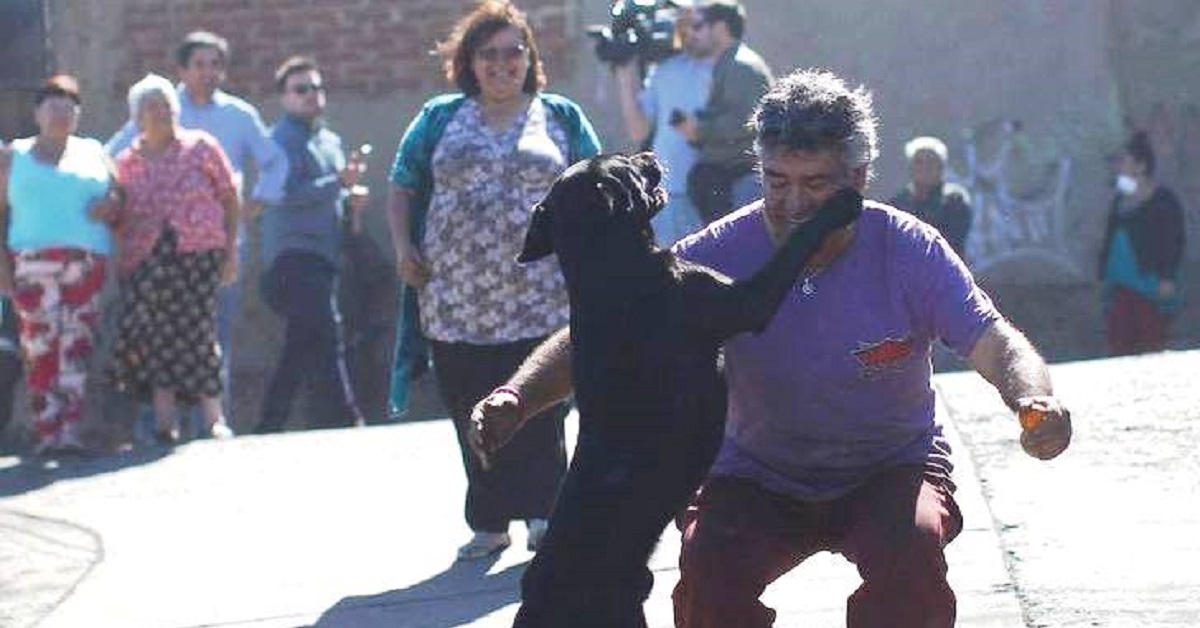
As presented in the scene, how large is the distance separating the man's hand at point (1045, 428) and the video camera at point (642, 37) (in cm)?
673

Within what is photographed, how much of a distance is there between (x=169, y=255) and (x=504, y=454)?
363cm

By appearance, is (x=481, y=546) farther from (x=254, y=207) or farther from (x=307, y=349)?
(x=254, y=207)

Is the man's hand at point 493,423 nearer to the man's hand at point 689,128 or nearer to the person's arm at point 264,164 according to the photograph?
the man's hand at point 689,128

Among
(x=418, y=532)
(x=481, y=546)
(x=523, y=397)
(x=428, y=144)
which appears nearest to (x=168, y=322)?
(x=418, y=532)

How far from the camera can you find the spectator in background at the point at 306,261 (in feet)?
43.1

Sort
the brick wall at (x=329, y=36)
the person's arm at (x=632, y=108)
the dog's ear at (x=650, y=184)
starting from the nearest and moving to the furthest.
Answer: the dog's ear at (x=650, y=184)
the person's arm at (x=632, y=108)
the brick wall at (x=329, y=36)

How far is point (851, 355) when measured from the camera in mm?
5547

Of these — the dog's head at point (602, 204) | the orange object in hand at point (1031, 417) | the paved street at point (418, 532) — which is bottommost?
the paved street at point (418, 532)

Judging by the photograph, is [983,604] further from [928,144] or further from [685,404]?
[928,144]

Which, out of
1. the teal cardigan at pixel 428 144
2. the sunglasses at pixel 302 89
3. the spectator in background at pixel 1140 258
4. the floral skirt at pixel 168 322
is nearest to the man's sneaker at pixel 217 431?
the floral skirt at pixel 168 322

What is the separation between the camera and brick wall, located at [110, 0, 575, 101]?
15.4 metres

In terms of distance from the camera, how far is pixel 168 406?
38.9 feet

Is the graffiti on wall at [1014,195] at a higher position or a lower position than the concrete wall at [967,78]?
lower

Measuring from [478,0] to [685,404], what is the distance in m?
10.5
